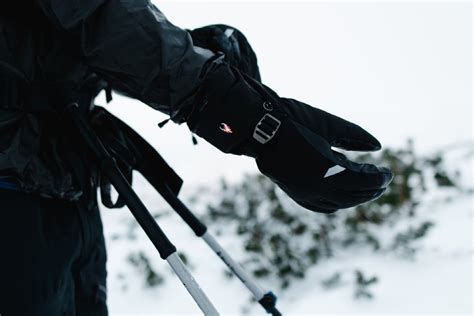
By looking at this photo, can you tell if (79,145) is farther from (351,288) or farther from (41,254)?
(351,288)

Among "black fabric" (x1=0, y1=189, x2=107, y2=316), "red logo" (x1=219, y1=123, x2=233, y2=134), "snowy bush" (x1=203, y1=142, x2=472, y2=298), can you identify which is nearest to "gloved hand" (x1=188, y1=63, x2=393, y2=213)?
"red logo" (x1=219, y1=123, x2=233, y2=134)

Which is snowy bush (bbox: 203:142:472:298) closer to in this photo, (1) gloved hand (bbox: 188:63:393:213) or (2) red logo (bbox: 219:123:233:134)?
(1) gloved hand (bbox: 188:63:393:213)

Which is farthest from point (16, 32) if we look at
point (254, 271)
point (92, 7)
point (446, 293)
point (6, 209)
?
point (254, 271)

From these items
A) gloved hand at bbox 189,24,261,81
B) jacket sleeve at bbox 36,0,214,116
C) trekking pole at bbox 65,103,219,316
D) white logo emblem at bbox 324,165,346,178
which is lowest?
trekking pole at bbox 65,103,219,316

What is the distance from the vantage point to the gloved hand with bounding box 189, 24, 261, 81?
1318 mm

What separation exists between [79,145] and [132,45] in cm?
43

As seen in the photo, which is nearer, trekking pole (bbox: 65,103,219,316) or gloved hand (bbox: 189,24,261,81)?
trekking pole (bbox: 65,103,219,316)

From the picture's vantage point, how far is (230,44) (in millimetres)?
1343

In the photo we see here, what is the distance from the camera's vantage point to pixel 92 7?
3.21 feet

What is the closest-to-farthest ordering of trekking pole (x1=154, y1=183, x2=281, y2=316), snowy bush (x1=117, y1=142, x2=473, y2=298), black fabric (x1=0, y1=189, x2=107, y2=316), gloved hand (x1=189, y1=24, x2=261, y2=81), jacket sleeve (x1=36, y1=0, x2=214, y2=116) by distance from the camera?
jacket sleeve (x1=36, y1=0, x2=214, y2=116)
black fabric (x1=0, y1=189, x2=107, y2=316)
gloved hand (x1=189, y1=24, x2=261, y2=81)
trekking pole (x1=154, y1=183, x2=281, y2=316)
snowy bush (x1=117, y1=142, x2=473, y2=298)

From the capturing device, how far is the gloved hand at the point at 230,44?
4.33 ft

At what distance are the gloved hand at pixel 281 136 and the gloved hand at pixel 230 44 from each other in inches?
8.5

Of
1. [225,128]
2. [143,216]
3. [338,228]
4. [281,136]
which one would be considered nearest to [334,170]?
[281,136]

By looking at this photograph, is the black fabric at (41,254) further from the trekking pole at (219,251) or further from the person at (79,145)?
the trekking pole at (219,251)
